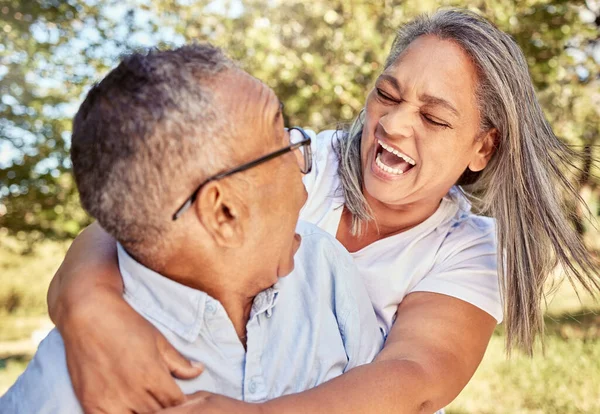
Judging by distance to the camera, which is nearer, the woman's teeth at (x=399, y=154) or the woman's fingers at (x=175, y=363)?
the woman's fingers at (x=175, y=363)

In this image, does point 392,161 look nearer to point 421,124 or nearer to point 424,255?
point 421,124

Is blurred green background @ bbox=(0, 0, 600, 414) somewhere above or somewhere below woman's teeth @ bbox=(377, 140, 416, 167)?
below

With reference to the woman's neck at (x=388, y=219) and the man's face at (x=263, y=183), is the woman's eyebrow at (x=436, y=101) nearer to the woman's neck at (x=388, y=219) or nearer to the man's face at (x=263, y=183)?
the woman's neck at (x=388, y=219)

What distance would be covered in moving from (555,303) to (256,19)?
4.96 metres

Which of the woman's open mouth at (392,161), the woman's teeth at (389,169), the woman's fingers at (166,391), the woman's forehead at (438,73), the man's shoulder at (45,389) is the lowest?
the man's shoulder at (45,389)

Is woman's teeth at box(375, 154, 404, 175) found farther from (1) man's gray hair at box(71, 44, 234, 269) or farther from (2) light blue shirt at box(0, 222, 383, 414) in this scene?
(1) man's gray hair at box(71, 44, 234, 269)

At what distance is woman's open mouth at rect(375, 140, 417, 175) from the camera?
118 inches

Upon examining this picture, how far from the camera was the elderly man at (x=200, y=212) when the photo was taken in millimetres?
1722

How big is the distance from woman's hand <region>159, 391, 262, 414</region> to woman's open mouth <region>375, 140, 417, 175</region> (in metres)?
1.44

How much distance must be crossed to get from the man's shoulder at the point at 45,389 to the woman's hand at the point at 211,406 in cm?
25

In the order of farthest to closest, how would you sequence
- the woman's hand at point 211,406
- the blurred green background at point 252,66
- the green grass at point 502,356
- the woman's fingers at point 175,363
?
the blurred green background at point 252,66 → the green grass at point 502,356 → the woman's fingers at point 175,363 → the woman's hand at point 211,406

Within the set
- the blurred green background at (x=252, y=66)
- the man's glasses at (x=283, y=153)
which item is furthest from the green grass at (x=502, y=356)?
the man's glasses at (x=283, y=153)

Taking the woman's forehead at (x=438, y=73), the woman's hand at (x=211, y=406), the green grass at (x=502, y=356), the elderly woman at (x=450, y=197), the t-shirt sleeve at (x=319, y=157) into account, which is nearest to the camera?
the woman's hand at (x=211, y=406)

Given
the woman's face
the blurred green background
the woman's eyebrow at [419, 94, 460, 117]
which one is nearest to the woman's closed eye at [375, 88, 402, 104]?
the woman's face
